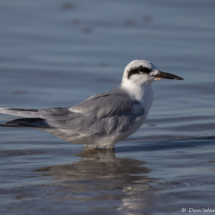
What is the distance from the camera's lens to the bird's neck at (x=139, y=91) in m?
6.57

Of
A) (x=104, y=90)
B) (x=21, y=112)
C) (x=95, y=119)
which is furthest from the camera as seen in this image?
(x=104, y=90)

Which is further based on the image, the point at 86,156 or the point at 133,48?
Result: the point at 133,48

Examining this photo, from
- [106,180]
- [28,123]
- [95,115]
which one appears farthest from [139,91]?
[106,180]

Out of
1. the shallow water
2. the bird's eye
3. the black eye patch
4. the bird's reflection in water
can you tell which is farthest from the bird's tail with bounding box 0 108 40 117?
the bird's eye

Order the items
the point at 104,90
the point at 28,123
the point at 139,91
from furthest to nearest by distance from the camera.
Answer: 1. the point at 104,90
2. the point at 139,91
3. the point at 28,123

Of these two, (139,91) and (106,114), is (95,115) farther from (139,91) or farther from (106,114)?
(139,91)

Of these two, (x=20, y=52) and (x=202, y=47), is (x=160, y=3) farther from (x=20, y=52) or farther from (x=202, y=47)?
(x=20, y=52)

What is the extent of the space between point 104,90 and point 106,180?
3934 mm

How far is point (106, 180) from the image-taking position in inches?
198

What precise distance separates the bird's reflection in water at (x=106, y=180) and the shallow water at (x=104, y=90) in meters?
0.01

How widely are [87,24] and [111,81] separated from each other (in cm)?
336

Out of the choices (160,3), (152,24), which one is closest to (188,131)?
(152,24)

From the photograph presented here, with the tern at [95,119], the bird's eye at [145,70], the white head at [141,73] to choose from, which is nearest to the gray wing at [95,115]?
the tern at [95,119]

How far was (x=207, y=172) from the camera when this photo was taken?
5.13m
